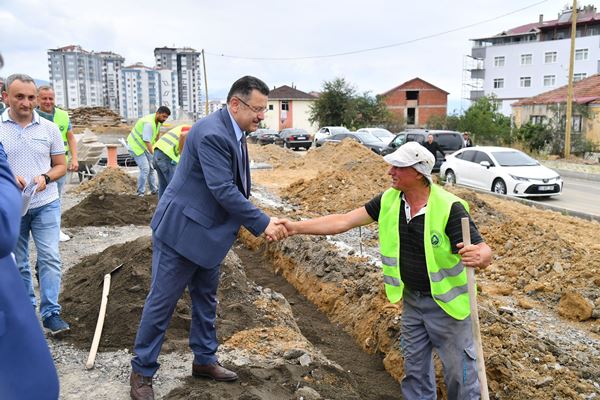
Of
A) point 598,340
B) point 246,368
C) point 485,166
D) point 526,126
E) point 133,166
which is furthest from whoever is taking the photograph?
point 526,126

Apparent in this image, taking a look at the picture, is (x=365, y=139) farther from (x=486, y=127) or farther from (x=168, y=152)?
(x=168, y=152)

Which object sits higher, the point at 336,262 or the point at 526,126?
the point at 526,126

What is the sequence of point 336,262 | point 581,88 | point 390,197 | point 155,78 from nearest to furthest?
point 390,197 → point 336,262 → point 581,88 → point 155,78

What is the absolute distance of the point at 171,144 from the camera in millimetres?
8523

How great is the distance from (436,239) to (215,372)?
1.82m

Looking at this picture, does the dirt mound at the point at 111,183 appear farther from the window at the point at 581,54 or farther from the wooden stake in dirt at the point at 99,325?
the window at the point at 581,54

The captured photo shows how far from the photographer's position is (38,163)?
15.2ft

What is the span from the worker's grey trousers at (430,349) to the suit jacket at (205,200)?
1235mm

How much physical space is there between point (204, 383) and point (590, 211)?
41.9 feet

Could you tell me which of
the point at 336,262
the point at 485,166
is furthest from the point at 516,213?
the point at 336,262

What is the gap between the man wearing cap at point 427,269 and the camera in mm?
3385

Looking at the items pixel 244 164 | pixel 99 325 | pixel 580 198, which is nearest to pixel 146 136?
pixel 99 325

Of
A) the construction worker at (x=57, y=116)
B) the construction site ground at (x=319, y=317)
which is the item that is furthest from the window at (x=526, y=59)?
the construction worker at (x=57, y=116)

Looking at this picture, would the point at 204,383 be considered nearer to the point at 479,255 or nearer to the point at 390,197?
the point at 390,197
